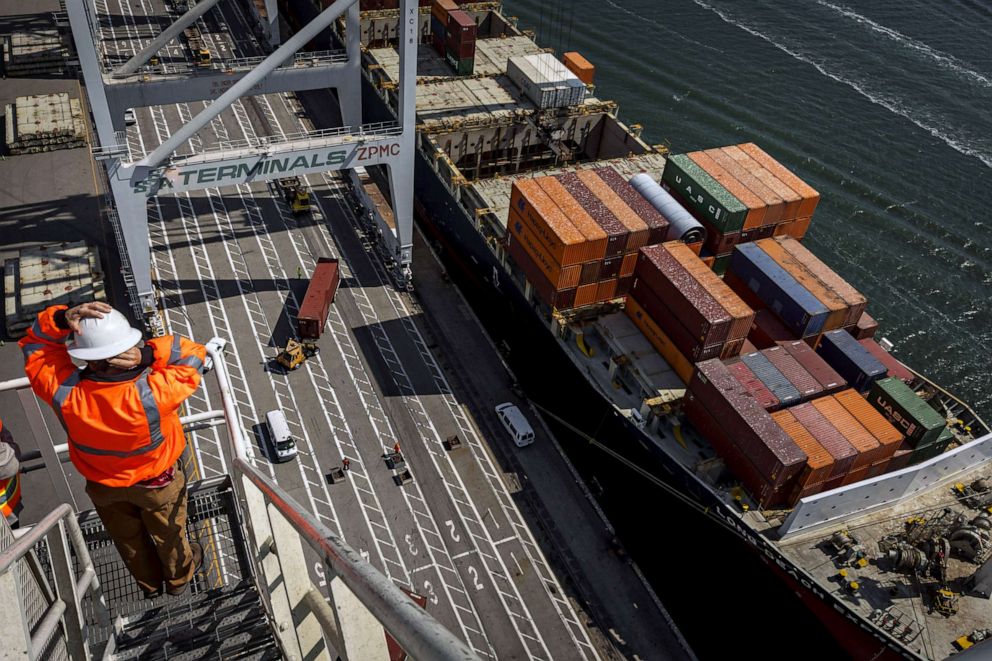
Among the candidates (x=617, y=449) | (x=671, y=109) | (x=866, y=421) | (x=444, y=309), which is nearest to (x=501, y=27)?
(x=671, y=109)

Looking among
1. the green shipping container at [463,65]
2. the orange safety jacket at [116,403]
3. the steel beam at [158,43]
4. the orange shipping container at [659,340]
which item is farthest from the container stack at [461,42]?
the orange safety jacket at [116,403]

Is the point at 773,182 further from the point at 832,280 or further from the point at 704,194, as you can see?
the point at 832,280

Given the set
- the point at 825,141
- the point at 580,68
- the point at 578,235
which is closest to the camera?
the point at 578,235

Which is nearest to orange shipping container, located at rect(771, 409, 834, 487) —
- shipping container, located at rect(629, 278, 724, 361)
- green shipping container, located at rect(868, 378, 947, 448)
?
shipping container, located at rect(629, 278, 724, 361)

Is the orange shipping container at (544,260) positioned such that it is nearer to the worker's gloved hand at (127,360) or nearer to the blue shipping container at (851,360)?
the blue shipping container at (851,360)

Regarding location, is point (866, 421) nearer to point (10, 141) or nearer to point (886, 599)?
point (886, 599)

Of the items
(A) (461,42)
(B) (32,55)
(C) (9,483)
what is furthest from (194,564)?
(B) (32,55)

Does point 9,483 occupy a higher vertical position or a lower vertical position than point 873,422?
higher
